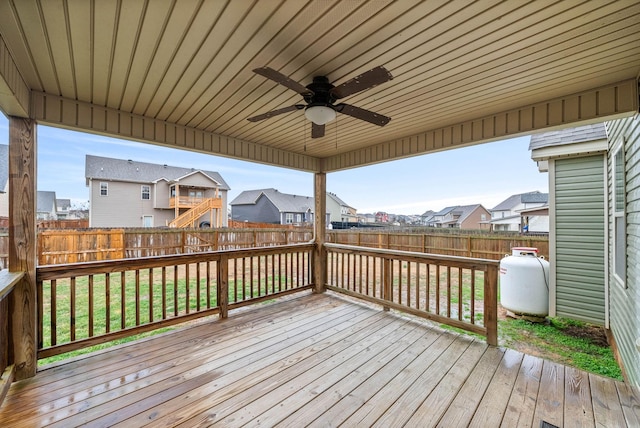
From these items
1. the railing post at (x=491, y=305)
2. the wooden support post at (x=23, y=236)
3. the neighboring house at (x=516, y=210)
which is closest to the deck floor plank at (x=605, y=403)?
the railing post at (x=491, y=305)

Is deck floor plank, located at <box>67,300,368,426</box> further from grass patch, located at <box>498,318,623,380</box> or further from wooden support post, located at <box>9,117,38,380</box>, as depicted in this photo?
grass patch, located at <box>498,318,623,380</box>

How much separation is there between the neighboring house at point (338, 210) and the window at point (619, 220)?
21.6 metres

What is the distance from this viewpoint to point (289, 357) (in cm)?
254

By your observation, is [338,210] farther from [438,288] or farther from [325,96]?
[325,96]

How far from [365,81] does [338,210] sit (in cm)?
2557

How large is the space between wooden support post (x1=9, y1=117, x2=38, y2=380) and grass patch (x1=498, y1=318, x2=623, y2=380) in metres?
4.77

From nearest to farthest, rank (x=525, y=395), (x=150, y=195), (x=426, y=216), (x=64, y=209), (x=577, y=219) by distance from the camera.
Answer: (x=525, y=395)
(x=577, y=219)
(x=64, y=209)
(x=150, y=195)
(x=426, y=216)

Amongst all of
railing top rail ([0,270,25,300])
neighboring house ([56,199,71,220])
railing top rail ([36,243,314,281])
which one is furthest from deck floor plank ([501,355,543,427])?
neighboring house ([56,199,71,220])

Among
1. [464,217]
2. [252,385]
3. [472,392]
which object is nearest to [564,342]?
[472,392]

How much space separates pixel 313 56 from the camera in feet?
6.19

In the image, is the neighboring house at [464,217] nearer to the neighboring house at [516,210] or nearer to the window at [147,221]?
the neighboring house at [516,210]

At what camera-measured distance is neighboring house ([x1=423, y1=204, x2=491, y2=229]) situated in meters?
23.8

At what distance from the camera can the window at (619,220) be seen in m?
2.67

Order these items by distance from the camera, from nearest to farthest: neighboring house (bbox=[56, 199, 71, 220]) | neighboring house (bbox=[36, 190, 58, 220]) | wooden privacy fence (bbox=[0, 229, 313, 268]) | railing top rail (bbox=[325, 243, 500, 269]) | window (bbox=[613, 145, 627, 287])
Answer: window (bbox=[613, 145, 627, 287]) → railing top rail (bbox=[325, 243, 500, 269]) → neighboring house (bbox=[36, 190, 58, 220]) → wooden privacy fence (bbox=[0, 229, 313, 268]) → neighboring house (bbox=[56, 199, 71, 220])
